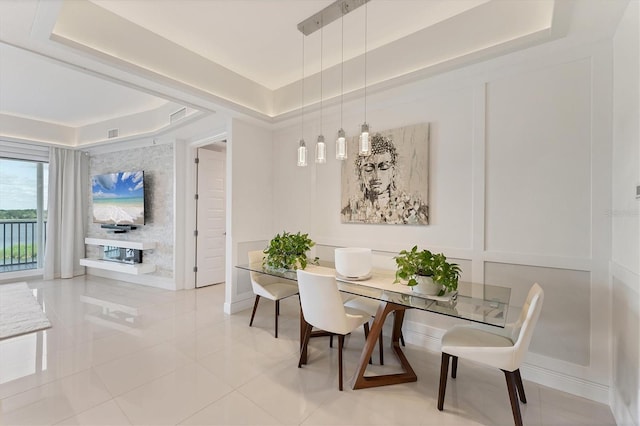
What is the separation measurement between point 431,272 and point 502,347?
584mm

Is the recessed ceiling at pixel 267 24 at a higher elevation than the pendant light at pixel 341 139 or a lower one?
higher

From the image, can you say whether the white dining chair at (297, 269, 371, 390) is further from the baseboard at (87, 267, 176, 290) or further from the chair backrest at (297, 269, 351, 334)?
the baseboard at (87, 267, 176, 290)

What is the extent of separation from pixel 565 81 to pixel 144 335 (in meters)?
4.39

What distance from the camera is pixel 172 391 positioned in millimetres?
2068

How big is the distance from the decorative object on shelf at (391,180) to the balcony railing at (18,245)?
20.2 feet

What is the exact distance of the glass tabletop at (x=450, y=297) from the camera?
173 centimetres

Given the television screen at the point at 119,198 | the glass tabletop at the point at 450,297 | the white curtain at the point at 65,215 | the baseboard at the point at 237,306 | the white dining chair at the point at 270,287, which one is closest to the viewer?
the glass tabletop at the point at 450,297

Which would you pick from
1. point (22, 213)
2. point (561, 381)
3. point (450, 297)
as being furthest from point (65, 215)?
point (561, 381)

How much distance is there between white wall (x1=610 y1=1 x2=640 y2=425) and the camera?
1542 millimetres

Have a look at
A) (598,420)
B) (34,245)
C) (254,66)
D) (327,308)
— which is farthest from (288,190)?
(34,245)

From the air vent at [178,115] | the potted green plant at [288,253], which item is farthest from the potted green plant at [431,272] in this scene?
the air vent at [178,115]

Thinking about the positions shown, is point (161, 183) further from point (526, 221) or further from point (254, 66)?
point (526, 221)

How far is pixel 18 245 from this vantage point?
5422 millimetres

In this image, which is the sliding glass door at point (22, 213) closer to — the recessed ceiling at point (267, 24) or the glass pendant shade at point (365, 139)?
the recessed ceiling at point (267, 24)
